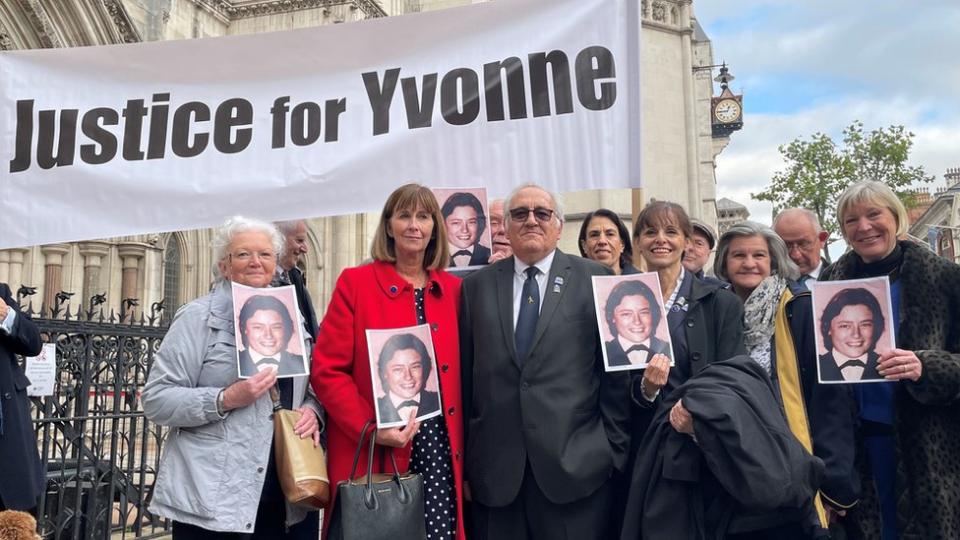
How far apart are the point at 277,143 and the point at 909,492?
12.7 feet

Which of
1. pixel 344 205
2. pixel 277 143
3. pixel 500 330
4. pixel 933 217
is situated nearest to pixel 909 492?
pixel 500 330

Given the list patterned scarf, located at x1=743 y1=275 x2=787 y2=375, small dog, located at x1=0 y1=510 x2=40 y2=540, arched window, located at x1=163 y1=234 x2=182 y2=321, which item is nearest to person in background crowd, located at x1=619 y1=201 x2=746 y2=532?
patterned scarf, located at x1=743 y1=275 x2=787 y2=375

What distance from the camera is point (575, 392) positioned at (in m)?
3.24

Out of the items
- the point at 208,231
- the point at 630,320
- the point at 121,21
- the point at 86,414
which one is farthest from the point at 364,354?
the point at 208,231

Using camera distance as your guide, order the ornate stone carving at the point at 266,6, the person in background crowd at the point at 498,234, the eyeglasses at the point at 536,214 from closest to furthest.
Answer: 1. the eyeglasses at the point at 536,214
2. the person in background crowd at the point at 498,234
3. the ornate stone carving at the point at 266,6

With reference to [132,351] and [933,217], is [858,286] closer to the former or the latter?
[132,351]

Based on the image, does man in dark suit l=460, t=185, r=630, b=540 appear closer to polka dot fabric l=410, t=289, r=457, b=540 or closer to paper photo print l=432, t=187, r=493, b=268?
polka dot fabric l=410, t=289, r=457, b=540

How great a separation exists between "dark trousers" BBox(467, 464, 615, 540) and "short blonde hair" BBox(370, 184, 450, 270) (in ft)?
3.32

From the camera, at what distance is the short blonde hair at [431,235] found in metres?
3.41

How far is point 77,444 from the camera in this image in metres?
6.24

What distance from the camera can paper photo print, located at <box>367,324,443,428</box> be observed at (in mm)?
3102

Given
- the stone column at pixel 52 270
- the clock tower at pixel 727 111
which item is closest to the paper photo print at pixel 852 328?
the stone column at pixel 52 270

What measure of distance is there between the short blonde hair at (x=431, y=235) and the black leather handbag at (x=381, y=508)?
880 millimetres

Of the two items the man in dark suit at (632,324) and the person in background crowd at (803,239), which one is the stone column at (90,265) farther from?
the man in dark suit at (632,324)
